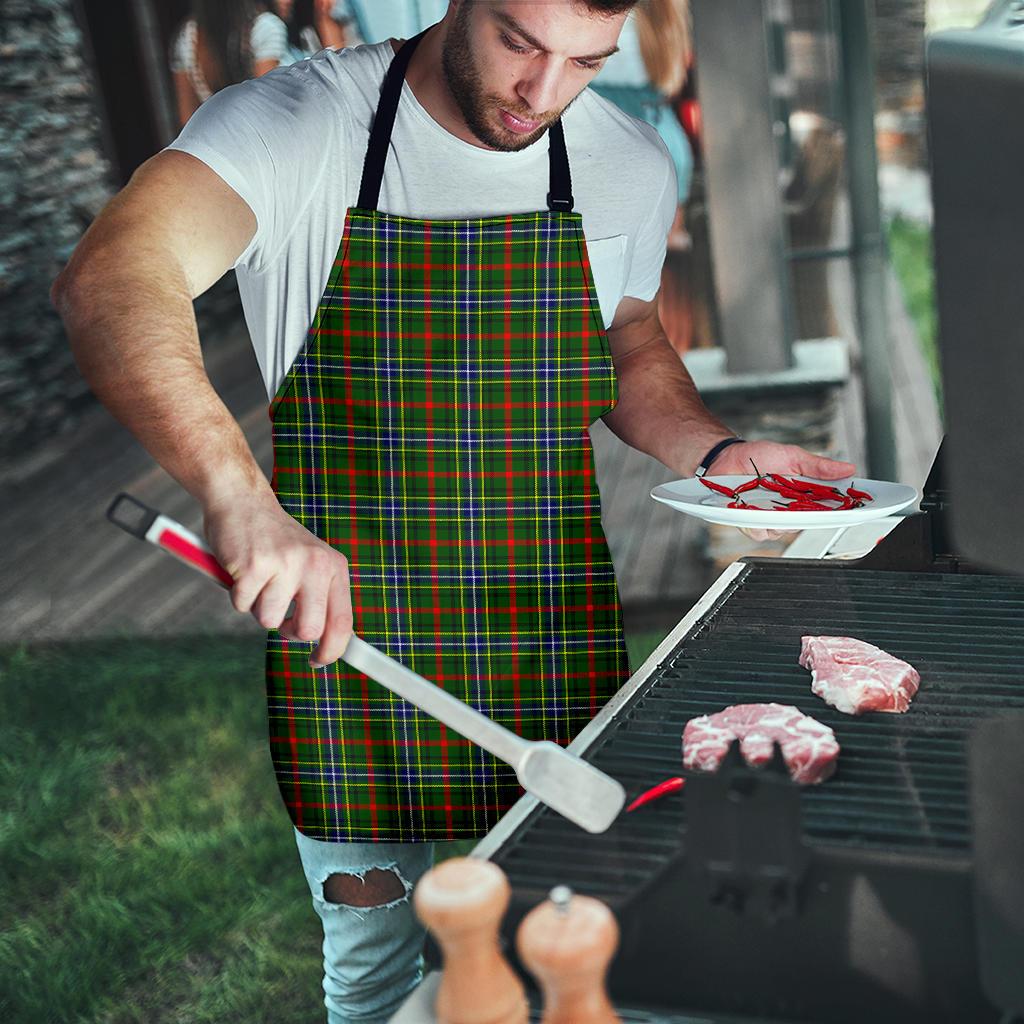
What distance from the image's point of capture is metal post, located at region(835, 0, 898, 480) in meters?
4.11

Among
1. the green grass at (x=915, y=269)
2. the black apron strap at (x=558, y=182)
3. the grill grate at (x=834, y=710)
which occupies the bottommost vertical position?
the green grass at (x=915, y=269)

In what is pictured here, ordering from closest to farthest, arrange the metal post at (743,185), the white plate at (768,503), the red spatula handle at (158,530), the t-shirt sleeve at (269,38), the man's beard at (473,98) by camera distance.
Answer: the red spatula handle at (158,530) → the white plate at (768,503) → the man's beard at (473,98) → the metal post at (743,185) → the t-shirt sleeve at (269,38)

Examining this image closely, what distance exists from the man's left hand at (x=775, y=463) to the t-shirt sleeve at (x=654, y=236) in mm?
355

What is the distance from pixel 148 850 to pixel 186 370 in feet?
7.60

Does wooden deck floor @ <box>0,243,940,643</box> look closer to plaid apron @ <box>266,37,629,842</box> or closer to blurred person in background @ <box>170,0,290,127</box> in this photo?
blurred person in background @ <box>170,0,290,127</box>

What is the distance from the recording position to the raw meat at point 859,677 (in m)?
1.38

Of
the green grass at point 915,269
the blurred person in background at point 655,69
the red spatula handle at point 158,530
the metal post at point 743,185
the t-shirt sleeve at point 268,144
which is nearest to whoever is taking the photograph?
the red spatula handle at point 158,530

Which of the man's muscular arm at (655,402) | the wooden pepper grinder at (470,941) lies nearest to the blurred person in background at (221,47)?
the man's muscular arm at (655,402)

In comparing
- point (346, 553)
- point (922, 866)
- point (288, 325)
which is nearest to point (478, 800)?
point (346, 553)

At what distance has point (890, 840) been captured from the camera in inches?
45.2

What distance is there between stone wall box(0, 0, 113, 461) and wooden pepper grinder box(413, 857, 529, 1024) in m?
6.04

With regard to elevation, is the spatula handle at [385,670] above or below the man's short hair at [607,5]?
below

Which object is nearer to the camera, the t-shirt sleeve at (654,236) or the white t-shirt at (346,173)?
the white t-shirt at (346,173)

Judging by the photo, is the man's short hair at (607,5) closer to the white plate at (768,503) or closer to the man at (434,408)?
the man at (434,408)
